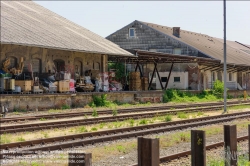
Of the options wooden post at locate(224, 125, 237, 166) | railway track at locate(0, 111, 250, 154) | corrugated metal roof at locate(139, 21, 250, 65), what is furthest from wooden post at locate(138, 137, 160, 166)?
corrugated metal roof at locate(139, 21, 250, 65)

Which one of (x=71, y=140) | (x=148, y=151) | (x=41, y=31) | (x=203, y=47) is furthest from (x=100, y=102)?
(x=203, y=47)

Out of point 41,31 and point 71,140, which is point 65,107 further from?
point 71,140

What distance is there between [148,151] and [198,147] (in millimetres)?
1537

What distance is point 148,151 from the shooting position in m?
5.34

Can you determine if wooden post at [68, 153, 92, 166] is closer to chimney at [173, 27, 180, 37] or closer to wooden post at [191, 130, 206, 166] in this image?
wooden post at [191, 130, 206, 166]

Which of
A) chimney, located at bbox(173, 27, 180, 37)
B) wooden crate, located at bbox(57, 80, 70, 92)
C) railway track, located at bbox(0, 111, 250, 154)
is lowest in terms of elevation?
railway track, located at bbox(0, 111, 250, 154)

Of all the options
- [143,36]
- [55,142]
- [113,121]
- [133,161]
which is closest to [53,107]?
[113,121]

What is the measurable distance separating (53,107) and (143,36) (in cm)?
2982

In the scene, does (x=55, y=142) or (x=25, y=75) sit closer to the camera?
(x=55, y=142)

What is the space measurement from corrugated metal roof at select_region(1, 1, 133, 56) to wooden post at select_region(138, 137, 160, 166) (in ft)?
62.7

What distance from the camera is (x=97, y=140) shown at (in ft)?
40.0

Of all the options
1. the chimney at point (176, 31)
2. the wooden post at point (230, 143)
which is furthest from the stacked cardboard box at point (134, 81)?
the wooden post at point (230, 143)

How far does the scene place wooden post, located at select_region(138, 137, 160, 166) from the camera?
209 inches

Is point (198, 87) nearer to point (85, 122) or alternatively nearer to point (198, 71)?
point (198, 71)
